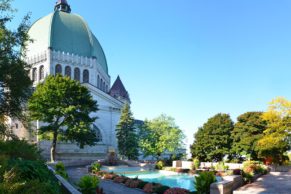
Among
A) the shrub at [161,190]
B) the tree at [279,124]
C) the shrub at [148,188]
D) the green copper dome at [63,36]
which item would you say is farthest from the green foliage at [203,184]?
the green copper dome at [63,36]

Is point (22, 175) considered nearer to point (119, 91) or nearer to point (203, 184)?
point (203, 184)

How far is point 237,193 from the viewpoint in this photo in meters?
15.2

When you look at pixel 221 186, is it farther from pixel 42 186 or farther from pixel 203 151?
pixel 203 151

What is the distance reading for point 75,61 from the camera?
66.2 m

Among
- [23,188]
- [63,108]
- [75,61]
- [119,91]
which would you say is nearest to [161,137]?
[63,108]

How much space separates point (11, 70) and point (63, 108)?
18.3 metres

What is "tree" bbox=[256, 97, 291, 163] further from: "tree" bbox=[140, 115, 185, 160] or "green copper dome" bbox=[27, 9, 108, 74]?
"green copper dome" bbox=[27, 9, 108, 74]

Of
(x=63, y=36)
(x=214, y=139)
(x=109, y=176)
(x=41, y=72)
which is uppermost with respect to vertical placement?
(x=63, y=36)

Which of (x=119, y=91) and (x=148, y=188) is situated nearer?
(x=148, y=188)

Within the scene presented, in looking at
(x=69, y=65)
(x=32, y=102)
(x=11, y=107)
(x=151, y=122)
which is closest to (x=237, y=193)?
(x=11, y=107)

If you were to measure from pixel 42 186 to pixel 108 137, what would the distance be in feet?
186

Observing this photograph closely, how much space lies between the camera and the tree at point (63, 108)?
39.5 meters

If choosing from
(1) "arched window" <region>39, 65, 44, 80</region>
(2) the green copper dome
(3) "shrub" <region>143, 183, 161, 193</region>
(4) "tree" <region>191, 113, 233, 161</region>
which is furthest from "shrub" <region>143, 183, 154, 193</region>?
(1) "arched window" <region>39, 65, 44, 80</region>

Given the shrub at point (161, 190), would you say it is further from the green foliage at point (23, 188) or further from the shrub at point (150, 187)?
the green foliage at point (23, 188)
